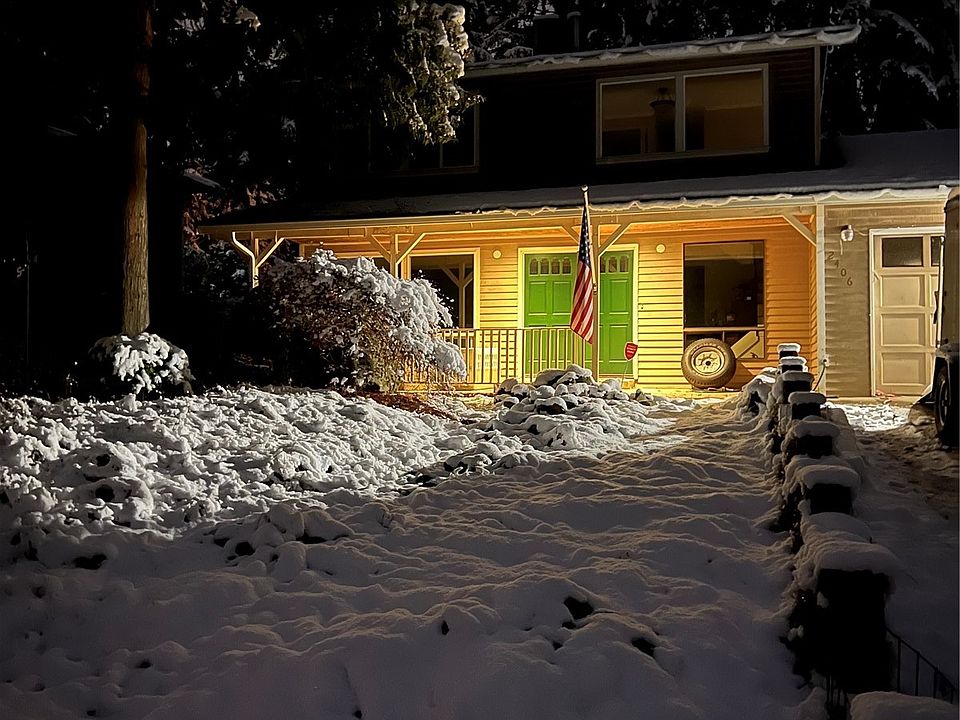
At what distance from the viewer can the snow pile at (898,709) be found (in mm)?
1914

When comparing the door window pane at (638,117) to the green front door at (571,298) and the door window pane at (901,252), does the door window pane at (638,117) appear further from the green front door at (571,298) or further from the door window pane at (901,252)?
the door window pane at (901,252)

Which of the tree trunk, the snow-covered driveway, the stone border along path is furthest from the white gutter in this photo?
the stone border along path

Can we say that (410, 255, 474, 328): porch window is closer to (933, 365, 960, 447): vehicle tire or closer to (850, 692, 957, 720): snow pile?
(933, 365, 960, 447): vehicle tire

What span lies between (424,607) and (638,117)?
12.3m

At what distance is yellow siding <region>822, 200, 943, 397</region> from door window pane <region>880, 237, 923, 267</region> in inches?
8.5

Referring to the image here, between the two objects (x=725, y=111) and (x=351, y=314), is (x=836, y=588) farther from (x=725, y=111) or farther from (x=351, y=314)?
(x=725, y=111)

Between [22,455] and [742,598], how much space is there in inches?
189

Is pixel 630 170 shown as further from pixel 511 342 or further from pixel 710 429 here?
pixel 710 429

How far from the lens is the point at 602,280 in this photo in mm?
13641

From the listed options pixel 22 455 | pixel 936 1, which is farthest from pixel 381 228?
pixel 936 1

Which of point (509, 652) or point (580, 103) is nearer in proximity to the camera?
point (509, 652)

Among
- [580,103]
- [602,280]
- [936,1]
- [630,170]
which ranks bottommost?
[602,280]

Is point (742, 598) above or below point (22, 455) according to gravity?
below

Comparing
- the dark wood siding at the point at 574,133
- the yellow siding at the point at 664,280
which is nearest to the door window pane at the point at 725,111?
the dark wood siding at the point at 574,133
